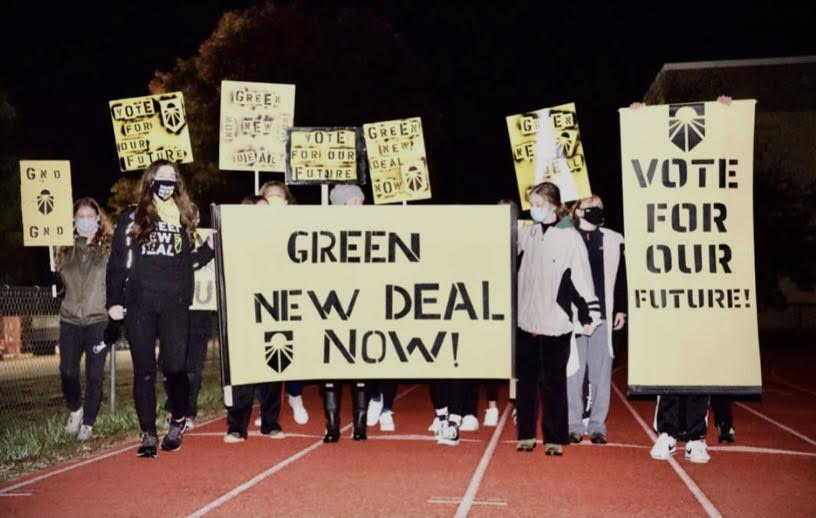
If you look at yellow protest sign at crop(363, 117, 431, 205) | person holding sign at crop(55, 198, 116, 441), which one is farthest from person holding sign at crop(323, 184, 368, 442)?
yellow protest sign at crop(363, 117, 431, 205)

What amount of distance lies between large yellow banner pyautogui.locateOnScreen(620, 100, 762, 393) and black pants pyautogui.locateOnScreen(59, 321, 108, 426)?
4797 mm

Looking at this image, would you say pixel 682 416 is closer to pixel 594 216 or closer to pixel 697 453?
pixel 697 453

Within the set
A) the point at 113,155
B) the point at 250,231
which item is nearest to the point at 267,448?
the point at 250,231

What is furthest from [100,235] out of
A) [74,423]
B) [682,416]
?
[682,416]

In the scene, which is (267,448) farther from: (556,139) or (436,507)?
(556,139)

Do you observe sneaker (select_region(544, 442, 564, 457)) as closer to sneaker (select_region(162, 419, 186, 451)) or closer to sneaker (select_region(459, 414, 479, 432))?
sneaker (select_region(459, 414, 479, 432))

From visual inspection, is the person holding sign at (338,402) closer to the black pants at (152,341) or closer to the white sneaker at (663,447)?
the black pants at (152,341)

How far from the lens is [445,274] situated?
8.63 meters

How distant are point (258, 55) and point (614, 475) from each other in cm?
2410

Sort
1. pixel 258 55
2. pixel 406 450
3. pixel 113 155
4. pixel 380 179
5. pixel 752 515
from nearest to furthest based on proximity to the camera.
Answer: pixel 752 515, pixel 406 450, pixel 380 179, pixel 258 55, pixel 113 155

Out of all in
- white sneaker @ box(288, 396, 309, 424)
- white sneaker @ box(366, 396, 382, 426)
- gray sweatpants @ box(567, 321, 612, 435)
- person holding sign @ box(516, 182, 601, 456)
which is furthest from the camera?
white sneaker @ box(288, 396, 309, 424)

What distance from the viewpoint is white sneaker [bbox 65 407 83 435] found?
10.0 metres

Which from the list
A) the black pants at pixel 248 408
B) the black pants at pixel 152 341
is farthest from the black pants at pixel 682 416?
the black pants at pixel 152 341

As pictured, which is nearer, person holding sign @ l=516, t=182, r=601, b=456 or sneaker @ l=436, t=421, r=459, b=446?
person holding sign @ l=516, t=182, r=601, b=456
